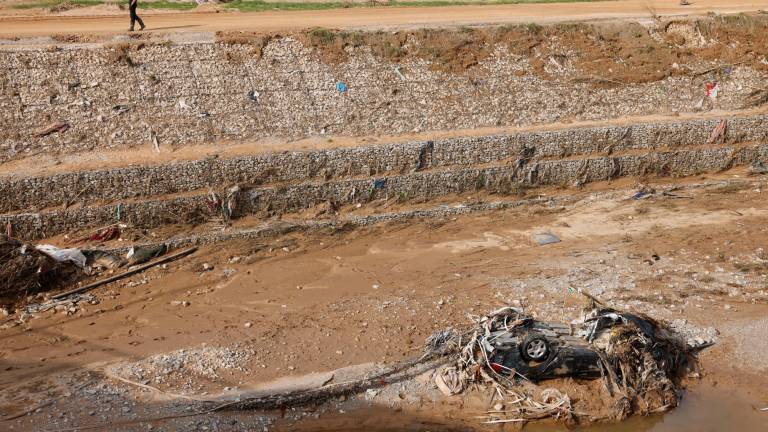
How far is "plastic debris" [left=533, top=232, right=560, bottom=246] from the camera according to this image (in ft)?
57.3

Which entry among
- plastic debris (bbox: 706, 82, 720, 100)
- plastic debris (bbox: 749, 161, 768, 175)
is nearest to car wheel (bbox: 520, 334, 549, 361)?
plastic debris (bbox: 749, 161, 768, 175)

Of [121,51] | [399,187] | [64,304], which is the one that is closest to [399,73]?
[399,187]

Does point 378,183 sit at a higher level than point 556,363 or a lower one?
higher

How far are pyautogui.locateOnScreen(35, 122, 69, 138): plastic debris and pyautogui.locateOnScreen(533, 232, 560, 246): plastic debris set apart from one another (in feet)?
36.7

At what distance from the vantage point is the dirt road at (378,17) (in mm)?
22531

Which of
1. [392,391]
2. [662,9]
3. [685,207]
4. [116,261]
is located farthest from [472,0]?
[392,391]

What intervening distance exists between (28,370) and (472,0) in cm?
2331

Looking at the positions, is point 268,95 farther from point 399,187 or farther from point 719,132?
point 719,132

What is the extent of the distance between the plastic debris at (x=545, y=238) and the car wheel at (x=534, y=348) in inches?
211

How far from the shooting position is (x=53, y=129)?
58.3ft

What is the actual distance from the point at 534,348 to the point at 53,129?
1217 centimetres

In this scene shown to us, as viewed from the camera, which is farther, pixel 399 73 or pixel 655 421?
pixel 399 73

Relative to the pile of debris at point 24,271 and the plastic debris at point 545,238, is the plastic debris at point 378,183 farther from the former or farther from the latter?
the pile of debris at point 24,271

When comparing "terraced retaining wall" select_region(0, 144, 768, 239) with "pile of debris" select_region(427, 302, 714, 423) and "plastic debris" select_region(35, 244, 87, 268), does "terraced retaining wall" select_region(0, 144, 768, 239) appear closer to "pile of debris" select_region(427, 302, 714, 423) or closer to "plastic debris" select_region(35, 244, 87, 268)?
"plastic debris" select_region(35, 244, 87, 268)
